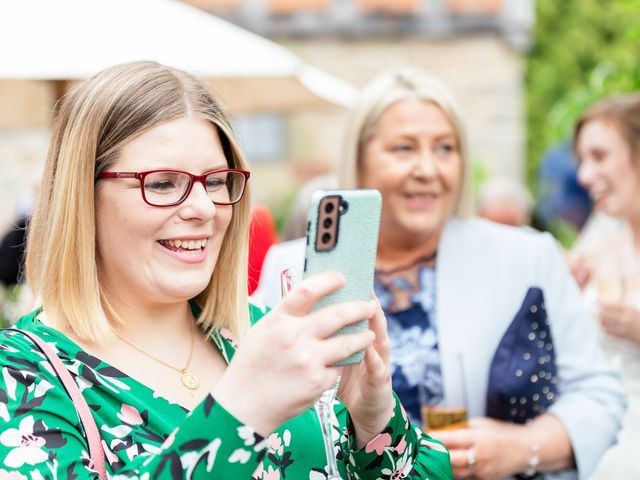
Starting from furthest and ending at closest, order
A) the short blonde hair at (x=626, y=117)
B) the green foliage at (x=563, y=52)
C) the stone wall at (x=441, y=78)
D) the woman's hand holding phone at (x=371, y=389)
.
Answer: the green foliage at (x=563, y=52)
the stone wall at (x=441, y=78)
the short blonde hair at (x=626, y=117)
the woman's hand holding phone at (x=371, y=389)

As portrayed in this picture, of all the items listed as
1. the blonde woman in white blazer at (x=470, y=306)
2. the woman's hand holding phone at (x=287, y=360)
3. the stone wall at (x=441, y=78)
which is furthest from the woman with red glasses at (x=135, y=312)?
the stone wall at (x=441, y=78)

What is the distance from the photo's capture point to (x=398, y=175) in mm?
3158

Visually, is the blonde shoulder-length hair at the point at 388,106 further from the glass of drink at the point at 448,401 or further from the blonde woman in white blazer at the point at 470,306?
the glass of drink at the point at 448,401

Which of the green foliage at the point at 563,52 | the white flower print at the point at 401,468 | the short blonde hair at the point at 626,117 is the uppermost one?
the green foliage at the point at 563,52

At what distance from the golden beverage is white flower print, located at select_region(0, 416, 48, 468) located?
138 centimetres

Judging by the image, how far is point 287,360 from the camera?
53.0 inches

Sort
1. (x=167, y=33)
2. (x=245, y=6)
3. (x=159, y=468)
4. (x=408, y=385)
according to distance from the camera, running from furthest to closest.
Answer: (x=245, y=6) < (x=167, y=33) < (x=408, y=385) < (x=159, y=468)

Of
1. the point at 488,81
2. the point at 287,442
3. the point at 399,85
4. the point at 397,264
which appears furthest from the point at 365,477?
the point at 488,81

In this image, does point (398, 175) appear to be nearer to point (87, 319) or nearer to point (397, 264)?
point (397, 264)

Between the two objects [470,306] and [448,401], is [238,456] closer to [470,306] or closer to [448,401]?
[448,401]

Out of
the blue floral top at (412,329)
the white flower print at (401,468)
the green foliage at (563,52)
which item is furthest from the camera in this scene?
the green foliage at (563,52)

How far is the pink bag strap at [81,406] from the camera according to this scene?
1.60 metres

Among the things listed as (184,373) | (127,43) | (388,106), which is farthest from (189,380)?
(127,43)

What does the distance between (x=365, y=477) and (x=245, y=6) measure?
1275 centimetres
